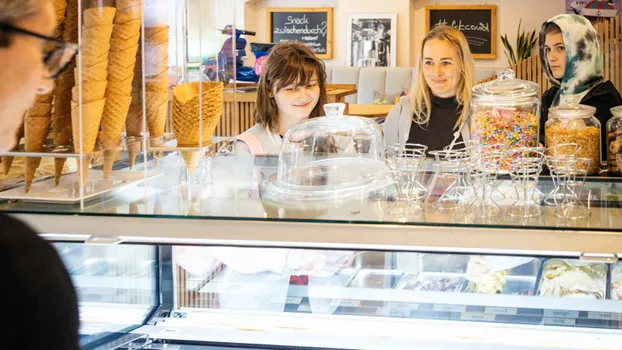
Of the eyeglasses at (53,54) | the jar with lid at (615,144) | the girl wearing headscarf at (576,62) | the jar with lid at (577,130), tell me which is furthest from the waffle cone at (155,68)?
the girl wearing headscarf at (576,62)

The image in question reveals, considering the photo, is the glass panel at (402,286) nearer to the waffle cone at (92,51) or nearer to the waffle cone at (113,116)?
the waffle cone at (113,116)

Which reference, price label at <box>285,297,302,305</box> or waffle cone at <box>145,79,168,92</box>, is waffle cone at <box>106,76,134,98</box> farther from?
price label at <box>285,297,302,305</box>

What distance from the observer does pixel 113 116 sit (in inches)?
54.8

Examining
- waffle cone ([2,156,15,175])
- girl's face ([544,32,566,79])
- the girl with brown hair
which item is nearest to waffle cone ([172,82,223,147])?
waffle cone ([2,156,15,175])

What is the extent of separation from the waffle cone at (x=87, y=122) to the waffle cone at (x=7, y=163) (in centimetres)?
16

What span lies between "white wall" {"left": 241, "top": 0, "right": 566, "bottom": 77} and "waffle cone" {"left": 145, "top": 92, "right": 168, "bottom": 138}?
7914 mm

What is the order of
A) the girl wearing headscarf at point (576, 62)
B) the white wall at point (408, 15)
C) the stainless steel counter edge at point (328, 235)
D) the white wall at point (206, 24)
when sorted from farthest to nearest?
1. the white wall at point (408, 15)
2. the girl wearing headscarf at point (576, 62)
3. the white wall at point (206, 24)
4. the stainless steel counter edge at point (328, 235)

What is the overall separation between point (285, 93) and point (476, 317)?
2.00 m

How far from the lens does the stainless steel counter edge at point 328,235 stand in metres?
1.17

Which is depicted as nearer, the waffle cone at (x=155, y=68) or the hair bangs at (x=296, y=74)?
the waffle cone at (x=155, y=68)

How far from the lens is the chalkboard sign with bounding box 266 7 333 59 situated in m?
9.62

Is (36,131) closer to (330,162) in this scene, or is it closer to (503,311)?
(330,162)

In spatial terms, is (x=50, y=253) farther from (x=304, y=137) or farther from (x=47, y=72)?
(x=304, y=137)

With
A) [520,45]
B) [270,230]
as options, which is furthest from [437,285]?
[520,45]
